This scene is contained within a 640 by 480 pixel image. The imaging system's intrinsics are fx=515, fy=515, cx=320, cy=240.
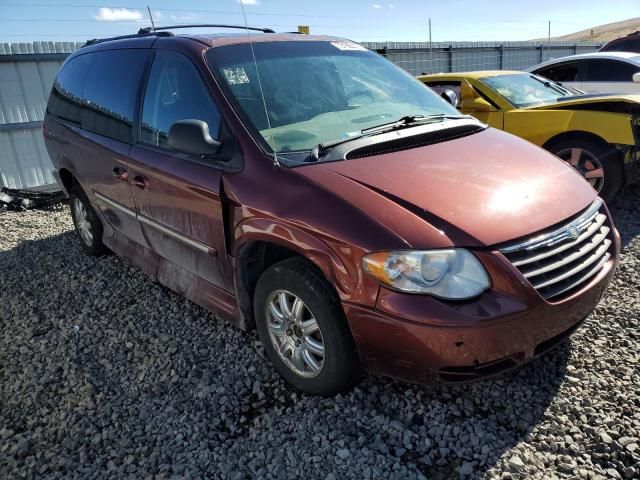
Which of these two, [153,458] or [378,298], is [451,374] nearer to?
[378,298]

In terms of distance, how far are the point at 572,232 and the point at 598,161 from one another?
317 centimetres

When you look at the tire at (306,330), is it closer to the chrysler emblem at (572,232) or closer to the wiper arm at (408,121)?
the wiper arm at (408,121)

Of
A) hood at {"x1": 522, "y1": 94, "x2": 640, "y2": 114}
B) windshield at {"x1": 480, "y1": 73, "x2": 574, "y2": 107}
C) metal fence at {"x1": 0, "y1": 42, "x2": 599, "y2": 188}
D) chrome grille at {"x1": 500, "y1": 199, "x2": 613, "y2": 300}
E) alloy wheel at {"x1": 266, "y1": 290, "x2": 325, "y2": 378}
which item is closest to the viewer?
chrome grille at {"x1": 500, "y1": 199, "x2": 613, "y2": 300}

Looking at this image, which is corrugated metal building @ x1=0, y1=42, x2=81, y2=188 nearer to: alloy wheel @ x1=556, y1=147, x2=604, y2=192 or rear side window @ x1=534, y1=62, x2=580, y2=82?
alloy wheel @ x1=556, y1=147, x2=604, y2=192

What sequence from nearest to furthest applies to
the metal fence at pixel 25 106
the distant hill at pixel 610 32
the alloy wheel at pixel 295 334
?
the alloy wheel at pixel 295 334, the metal fence at pixel 25 106, the distant hill at pixel 610 32

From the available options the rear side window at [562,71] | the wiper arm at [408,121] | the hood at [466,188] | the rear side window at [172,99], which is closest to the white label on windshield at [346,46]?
the wiper arm at [408,121]

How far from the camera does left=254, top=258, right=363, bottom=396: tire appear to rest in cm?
244

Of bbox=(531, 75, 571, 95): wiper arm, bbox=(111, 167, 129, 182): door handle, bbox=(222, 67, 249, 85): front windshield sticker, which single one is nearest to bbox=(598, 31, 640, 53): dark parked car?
bbox=(531, 75, 571, 95): wiper arm

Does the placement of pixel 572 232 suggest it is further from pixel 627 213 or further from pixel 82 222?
pixel 82 222

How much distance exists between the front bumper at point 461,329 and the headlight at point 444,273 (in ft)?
0.11

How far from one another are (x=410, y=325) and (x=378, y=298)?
0.18 meters

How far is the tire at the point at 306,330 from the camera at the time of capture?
2.44 metres

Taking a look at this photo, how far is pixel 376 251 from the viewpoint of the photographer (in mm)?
2215

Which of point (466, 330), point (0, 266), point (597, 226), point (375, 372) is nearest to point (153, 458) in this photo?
point (375, 372)
